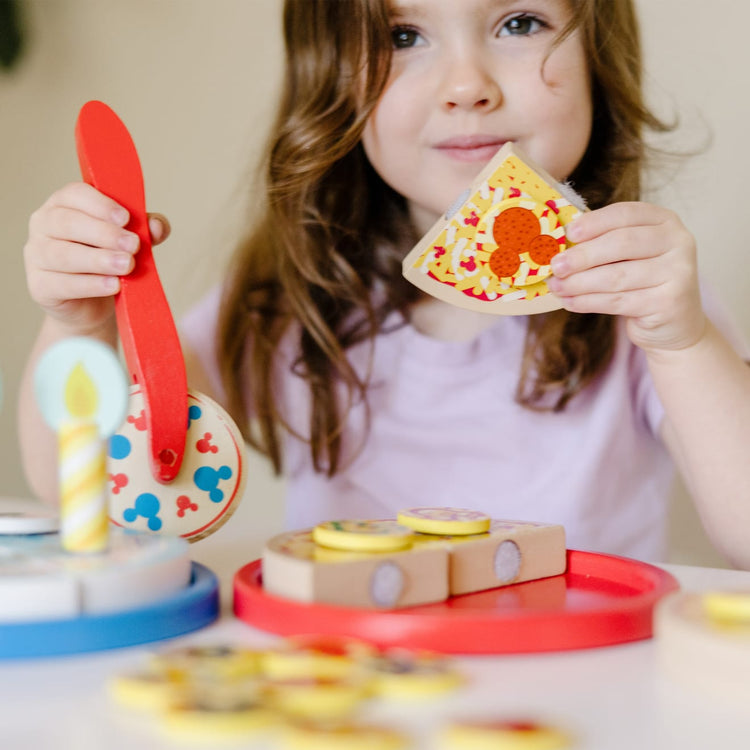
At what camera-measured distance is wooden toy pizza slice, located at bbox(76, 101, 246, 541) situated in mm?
629

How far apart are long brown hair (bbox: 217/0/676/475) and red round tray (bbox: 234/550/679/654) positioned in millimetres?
666

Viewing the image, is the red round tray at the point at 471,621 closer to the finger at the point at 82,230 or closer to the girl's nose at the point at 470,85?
the finger at the point at 82,230

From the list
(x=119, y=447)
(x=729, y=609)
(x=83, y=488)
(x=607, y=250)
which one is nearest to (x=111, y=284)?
(x=119, y=447)

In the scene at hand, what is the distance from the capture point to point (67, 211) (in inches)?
29.7

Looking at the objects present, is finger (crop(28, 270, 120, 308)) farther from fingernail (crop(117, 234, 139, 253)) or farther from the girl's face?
the girl's face

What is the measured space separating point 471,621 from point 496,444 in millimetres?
750

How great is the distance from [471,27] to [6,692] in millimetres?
787

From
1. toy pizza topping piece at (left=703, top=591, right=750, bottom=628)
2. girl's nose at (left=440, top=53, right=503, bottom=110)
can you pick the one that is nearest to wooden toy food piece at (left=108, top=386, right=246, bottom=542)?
toy pizza topping piece at (left=703, top=591, right=750, bottom=628)

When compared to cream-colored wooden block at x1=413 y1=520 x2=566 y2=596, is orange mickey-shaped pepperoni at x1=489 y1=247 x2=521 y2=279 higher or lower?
higher

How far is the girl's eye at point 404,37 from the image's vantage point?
1.00 metres

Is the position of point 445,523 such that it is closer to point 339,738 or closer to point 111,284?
point 339,738

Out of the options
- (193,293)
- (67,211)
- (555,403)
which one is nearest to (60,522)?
(67,211)

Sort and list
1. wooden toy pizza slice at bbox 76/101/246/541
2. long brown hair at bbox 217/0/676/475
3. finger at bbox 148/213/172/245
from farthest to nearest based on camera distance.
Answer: long brown hair at bbox 217/0/676/475, finger at bbox 148/213/172/245, wooden toy pizza slice at bbox 76/101/246/541

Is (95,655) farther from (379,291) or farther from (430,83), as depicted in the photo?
(379,291)
